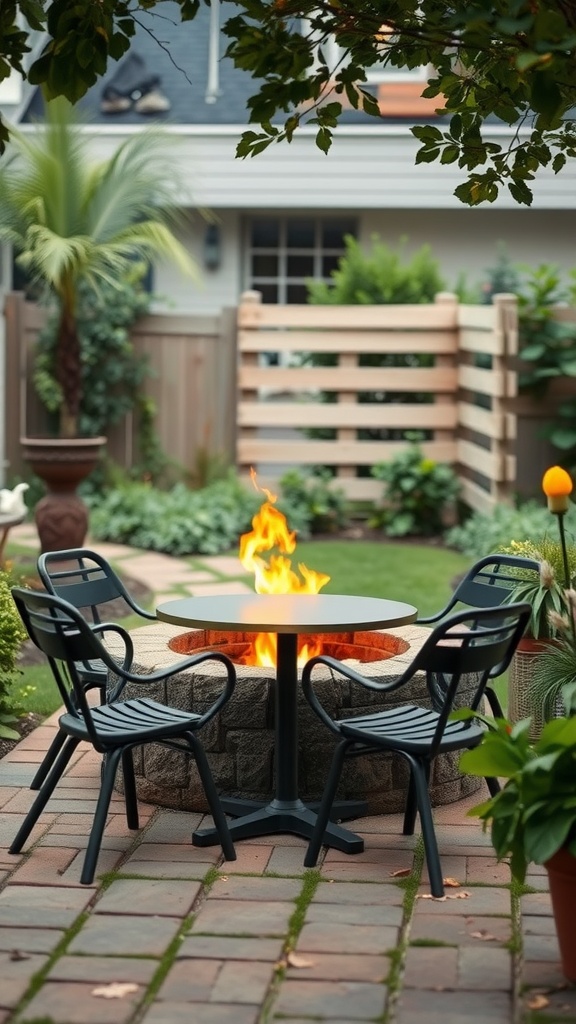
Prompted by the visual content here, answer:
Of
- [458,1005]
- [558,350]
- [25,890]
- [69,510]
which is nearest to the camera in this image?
[458,1005]

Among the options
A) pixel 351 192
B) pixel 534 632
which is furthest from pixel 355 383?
pixel 534 632

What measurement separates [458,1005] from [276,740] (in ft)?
5.25

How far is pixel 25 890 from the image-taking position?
4.21 meters

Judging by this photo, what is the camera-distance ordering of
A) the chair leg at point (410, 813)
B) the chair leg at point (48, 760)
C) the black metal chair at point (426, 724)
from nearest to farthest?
the black metal chair at point (426, 724), the chair leg at point (410, 813), the chair leg at point (48, 760)

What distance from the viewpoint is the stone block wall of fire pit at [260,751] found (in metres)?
5.02

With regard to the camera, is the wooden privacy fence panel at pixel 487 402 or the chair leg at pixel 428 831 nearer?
the chair leg at pixel 428 831

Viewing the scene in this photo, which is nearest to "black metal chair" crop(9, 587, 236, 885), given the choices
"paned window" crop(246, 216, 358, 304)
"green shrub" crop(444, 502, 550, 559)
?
"green shrub" crop(444, 502, 550, 559)

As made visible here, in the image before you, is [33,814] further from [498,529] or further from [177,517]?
[177,517]

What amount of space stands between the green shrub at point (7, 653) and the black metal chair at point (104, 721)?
3.88 feet

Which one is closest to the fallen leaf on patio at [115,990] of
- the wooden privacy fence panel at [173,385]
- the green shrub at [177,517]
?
the green shrub at [177,517]

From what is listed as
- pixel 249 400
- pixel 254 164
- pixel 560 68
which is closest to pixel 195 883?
pixel 560 68

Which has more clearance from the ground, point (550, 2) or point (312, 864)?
point (550, 2)

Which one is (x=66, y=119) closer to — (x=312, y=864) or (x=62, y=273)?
(x=62, y=273)

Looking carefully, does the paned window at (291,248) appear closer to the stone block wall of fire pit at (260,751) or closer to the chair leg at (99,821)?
the stone block wall of fire pit at (260,751)
